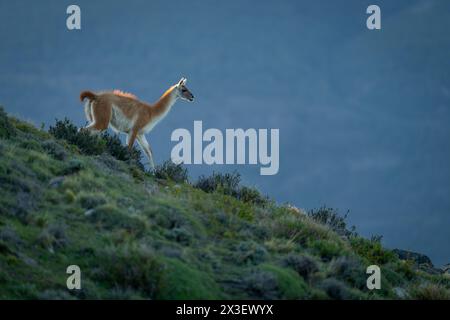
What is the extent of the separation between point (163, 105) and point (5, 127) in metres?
7.46

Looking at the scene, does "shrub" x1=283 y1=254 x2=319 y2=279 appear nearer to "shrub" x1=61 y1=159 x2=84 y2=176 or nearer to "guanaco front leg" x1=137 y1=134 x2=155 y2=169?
"shrub" x1=61 y1=159 x2=84 y2=176

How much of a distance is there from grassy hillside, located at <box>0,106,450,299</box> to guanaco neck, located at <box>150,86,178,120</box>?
5.16m

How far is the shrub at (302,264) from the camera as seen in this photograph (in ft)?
58.2

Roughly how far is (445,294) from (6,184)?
8137 millimetres

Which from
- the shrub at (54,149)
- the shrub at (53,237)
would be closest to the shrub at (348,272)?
the shrub at (53,237)

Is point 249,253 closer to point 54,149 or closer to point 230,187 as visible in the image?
point 54,149

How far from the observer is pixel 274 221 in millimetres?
20234

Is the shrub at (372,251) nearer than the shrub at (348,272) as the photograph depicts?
No

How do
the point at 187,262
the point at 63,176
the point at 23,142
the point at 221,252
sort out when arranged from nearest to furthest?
1. the point at 187,262
2. the point at 221,252
3. the point at 63,176
4. the point at 23,142

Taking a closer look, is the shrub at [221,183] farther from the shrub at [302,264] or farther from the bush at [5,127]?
the shrub at [302,264]

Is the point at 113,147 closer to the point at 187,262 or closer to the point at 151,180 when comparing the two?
the point at 151,180

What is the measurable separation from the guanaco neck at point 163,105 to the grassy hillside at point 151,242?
516 centimetres
